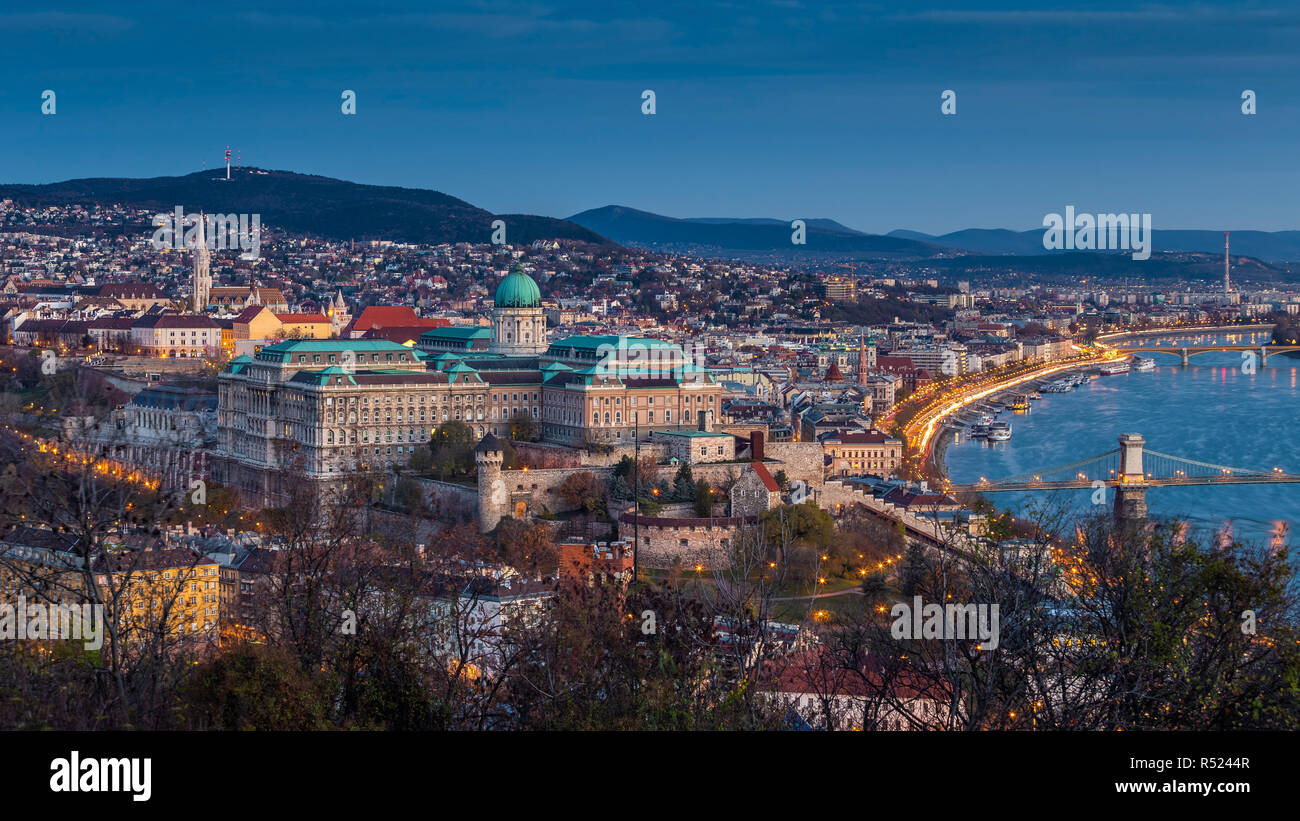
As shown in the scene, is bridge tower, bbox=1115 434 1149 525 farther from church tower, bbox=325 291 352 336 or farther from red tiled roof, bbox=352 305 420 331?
church tower, bbox=325 291 352 336

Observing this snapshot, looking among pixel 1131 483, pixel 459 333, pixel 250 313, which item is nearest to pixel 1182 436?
pixel 1131 483

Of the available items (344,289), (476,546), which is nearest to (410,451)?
(476,546)

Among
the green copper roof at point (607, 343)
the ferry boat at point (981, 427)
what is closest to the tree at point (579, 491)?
the green copper roof at point (607, 343)

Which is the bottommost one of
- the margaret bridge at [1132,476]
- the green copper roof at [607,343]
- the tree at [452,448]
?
the margaret bridge at [1132,476]

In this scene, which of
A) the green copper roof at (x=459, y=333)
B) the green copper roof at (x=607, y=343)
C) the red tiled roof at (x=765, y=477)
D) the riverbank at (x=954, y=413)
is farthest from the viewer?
the riverbank at (x=954, y=413)

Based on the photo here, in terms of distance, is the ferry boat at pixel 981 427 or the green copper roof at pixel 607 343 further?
the ferry boat at pixel 981 427

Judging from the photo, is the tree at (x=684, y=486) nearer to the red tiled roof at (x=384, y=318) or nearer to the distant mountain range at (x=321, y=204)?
the red tiled roof at (x=384, y=318)

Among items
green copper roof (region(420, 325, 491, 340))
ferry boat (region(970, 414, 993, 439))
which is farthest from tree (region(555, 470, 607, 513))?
ferry boat (region(970, 414, 993, 439))

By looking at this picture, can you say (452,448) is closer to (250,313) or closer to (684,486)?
(684,486)
